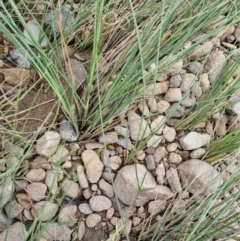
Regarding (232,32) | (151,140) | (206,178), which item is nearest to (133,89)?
(151,140)

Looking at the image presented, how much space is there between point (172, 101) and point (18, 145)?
1.11ft

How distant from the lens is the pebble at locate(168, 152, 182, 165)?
2.83 feet

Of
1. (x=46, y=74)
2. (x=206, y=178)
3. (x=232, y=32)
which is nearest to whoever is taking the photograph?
(x=46, y=74)

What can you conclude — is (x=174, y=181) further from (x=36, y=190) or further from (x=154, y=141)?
(x=36, y=190)

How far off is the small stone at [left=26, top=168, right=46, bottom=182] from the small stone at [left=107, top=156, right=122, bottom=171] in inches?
5.3

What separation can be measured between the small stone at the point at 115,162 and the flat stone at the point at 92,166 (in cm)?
2

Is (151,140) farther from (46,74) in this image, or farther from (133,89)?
(46,74)

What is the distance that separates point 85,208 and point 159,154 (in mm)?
184

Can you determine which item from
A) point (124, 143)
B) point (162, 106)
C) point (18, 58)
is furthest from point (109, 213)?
point (18, 58)

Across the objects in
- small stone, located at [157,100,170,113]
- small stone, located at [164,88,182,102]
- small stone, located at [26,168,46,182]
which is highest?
small stone, located at [164,88,182,102]

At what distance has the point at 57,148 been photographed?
79cm

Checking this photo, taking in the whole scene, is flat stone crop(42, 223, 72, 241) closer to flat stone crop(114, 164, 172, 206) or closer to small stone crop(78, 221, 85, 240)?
small stone crop(78, 221, 85, 240)

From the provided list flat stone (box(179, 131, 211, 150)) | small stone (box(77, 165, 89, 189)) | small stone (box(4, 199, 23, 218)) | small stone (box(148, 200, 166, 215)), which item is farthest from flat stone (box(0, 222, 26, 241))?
flat stone (box(179, 131, 211, 150))

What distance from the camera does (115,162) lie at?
0.83 metres
